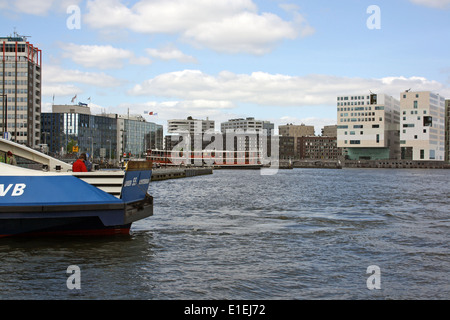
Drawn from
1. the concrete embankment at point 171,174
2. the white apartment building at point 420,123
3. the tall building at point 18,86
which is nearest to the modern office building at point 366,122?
the white apartment building at point 420,123

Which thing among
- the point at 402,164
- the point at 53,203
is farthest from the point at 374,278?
the point at 402,164

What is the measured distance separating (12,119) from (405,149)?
467 ft

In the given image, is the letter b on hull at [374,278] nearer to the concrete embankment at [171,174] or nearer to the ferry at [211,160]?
the concrete embankment at [171,174]

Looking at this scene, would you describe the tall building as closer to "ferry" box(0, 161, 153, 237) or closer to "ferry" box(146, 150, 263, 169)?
"ferry" box(146, 150, 263, 169)

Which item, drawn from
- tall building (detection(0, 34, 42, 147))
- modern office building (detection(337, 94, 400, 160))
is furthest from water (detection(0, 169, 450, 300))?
modern office building (detection(337, 94, 400, 160))

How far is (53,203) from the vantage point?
1437 centimetres

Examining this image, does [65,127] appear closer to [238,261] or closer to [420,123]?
[420,123]

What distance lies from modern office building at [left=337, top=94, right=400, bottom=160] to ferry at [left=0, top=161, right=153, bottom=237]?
572ft

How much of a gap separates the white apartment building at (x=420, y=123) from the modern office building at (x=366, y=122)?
21.8 feet

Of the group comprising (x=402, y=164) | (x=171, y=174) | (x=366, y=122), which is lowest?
(x=171, y=174)

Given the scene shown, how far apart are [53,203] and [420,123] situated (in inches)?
7148

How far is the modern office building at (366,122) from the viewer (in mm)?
180000

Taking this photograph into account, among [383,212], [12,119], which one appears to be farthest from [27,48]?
[383,212]
